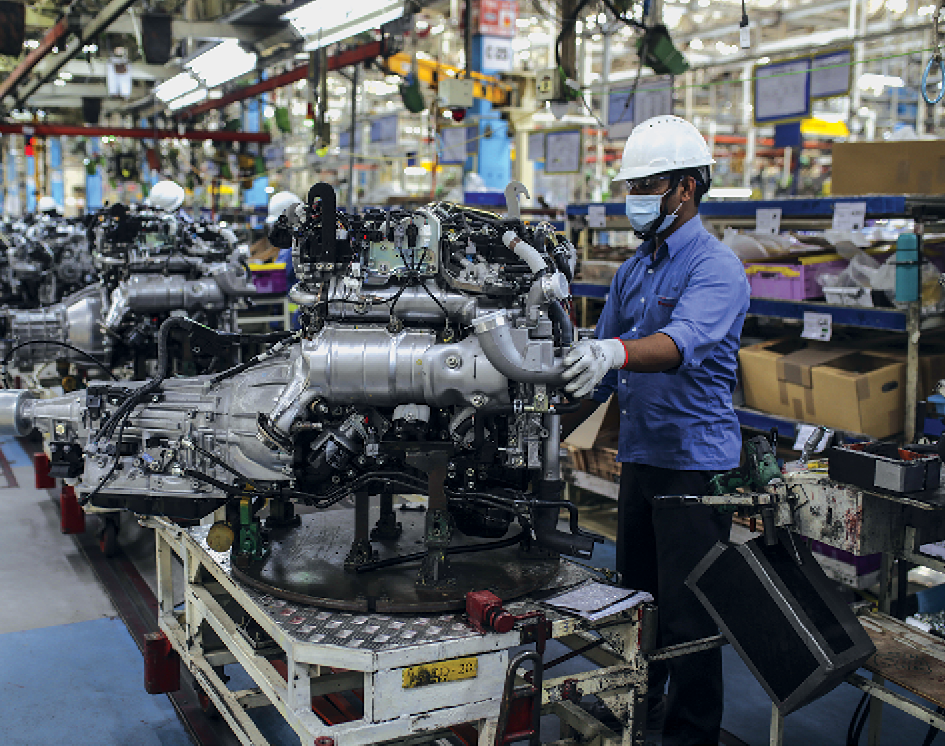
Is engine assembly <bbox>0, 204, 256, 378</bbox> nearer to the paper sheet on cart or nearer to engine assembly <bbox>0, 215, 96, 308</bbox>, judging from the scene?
engine assembly <bbox>0, 215, 96, 308</bbox>

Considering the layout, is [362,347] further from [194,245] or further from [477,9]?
[477,9]

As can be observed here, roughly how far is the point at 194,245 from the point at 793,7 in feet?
32.2

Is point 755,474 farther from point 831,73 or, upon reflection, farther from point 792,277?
point 831,73

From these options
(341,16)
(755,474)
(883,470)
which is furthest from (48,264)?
(883,470)

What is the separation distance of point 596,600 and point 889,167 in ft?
9.95

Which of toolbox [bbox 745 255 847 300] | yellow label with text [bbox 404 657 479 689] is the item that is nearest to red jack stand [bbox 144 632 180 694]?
yellow label with text [bbox 404 657 479 689]

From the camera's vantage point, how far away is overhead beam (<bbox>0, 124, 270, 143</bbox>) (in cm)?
1065

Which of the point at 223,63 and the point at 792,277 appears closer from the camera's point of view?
the point at 792,277

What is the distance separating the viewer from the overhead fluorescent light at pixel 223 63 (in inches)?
285

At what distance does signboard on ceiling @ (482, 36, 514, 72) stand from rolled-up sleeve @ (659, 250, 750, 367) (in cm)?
672

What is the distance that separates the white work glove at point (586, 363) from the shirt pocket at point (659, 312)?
523 millimetres

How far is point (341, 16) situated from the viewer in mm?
5051

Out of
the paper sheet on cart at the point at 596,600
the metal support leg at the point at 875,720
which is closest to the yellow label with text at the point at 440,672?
the paper sheet on cart at the point at 596,600

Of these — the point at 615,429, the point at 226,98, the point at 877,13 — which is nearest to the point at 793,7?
the point at 877,13
